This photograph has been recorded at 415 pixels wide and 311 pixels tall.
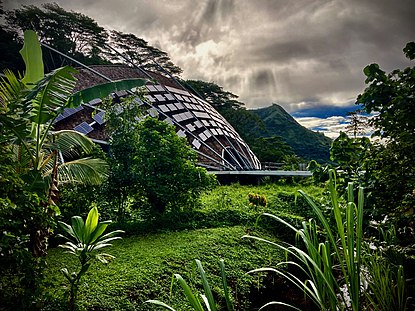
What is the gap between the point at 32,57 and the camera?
110 inches

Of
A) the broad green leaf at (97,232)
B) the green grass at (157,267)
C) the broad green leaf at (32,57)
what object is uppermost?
the broad green leaf at (32,57)

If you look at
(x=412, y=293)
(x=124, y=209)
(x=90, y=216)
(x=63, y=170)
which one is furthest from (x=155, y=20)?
(x=412, y=293)

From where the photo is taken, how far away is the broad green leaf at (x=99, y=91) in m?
2.45

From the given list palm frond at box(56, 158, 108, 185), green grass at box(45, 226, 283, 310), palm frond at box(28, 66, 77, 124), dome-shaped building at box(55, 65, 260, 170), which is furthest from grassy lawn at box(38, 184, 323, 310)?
dome-shaped building at box(55, 65, 260, 170)

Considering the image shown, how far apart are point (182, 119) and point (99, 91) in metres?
9.39

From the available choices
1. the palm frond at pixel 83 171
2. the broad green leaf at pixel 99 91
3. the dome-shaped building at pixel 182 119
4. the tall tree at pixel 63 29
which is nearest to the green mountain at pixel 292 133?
the dome-shaped building at pixel 182 119

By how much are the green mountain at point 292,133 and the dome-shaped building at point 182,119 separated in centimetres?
378

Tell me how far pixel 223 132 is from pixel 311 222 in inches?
481

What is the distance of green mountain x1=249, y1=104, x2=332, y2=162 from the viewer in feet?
53.0

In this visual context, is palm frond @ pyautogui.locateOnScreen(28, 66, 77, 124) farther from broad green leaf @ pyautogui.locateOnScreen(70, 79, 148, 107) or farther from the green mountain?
the green mountain

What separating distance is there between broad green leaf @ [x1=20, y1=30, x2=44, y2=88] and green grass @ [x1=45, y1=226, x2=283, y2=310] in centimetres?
181

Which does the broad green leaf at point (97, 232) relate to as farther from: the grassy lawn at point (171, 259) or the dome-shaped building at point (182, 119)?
the dome-shaped building at point (182, 119)

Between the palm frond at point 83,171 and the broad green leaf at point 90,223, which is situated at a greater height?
the palm frond at point 83,171

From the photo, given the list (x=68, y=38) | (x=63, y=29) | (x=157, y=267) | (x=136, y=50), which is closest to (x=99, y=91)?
(x=157, y=267)
